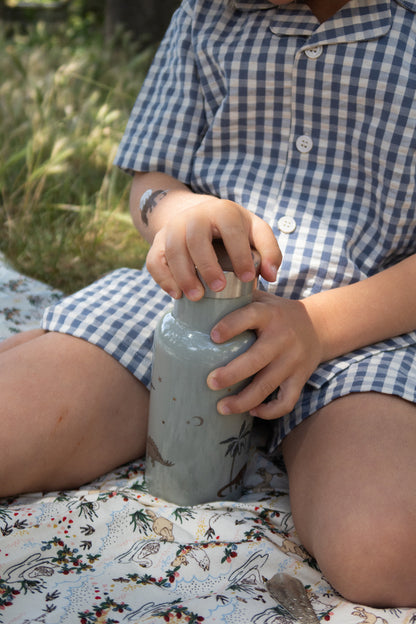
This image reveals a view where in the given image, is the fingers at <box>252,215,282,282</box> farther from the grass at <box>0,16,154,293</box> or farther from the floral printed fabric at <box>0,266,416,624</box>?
the grass at <box>0,16,154,293</box>

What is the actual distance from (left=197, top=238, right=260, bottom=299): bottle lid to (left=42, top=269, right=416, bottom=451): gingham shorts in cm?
21

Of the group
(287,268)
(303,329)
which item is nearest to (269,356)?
(303,329)

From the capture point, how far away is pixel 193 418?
981mm

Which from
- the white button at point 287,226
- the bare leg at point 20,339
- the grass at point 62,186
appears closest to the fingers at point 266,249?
the white button at point 287,226

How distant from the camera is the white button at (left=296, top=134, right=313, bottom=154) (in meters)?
1.11

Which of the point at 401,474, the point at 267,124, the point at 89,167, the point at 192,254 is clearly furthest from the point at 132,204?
the point at 89,167

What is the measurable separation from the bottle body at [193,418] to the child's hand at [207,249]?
4cm

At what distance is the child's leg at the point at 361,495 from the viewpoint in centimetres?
87

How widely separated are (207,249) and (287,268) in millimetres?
244

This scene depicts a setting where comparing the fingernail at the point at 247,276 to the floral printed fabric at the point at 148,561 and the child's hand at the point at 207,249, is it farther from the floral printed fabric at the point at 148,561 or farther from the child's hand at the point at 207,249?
the floral printed fabric at the point at 148,561

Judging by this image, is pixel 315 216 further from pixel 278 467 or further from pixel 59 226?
pixel 59 226

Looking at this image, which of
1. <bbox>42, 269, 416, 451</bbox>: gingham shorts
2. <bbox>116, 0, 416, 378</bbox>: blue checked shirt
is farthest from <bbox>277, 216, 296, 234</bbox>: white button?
<bbox>42, 269, 416, 451</bbox>: gingham shorts

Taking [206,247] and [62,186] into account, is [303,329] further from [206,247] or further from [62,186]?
[62,186]

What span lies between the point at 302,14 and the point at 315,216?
312mm
